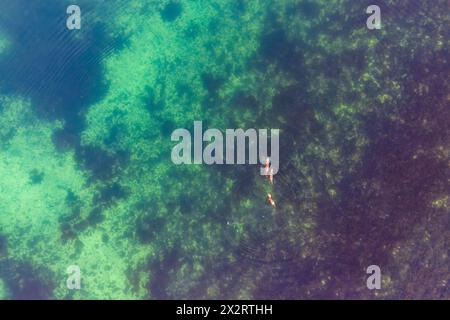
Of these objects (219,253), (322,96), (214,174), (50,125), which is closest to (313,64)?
(322,96)

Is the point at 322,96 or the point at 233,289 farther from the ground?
the point at 322,96

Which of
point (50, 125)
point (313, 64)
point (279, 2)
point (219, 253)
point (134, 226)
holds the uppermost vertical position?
point (279, 2)

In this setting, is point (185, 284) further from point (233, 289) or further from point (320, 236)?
point (320, 236)

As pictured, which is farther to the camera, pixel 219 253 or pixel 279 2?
pixel 279 2
